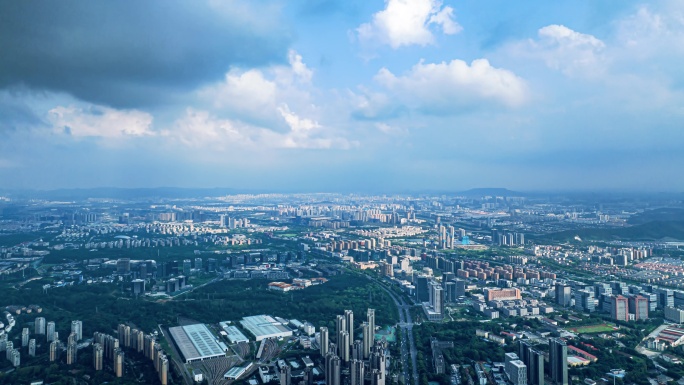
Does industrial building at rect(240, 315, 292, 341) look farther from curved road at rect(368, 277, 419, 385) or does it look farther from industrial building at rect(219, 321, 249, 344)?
curved road at rect(368, 277, 419, 385)

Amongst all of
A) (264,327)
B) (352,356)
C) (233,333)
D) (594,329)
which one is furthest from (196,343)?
(594,329)

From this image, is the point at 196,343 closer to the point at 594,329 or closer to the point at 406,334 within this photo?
the point at 406,334

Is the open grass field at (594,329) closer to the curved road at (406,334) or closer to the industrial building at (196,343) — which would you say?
the curved road at (406,334)

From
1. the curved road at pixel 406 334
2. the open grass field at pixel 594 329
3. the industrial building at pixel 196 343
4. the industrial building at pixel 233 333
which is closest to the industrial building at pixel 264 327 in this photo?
the industrial building at pixel 233 333

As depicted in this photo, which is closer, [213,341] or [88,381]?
[88,381]

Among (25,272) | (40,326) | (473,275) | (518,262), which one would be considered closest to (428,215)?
(518,262)

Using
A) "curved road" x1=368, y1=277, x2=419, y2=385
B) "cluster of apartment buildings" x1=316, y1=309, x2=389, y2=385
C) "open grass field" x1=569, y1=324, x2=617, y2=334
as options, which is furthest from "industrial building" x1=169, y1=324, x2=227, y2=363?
"open grass field" x1=569, y1=324, x2=617, y2=334

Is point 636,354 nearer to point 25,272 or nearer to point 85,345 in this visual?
point 85,345
